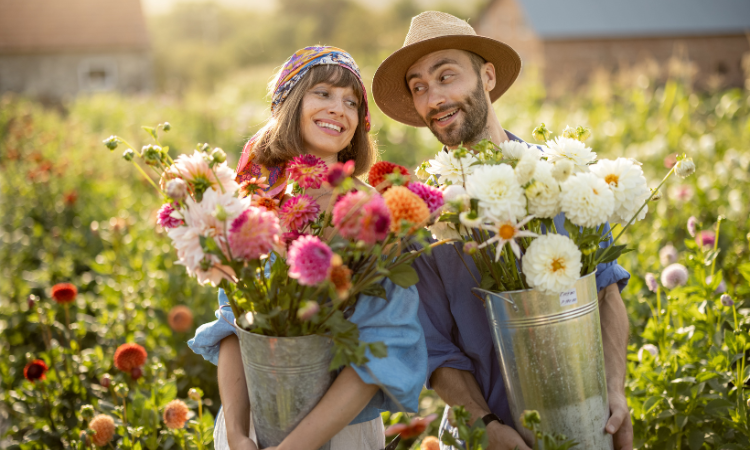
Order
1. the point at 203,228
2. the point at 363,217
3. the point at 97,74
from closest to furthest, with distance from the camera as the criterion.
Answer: the point at 363,217, the point at 203,228, the point at 97,74

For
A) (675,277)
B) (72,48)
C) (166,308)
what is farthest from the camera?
(72,48)

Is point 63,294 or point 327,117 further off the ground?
point 327,117

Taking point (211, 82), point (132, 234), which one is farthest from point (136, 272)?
point (211, 82)

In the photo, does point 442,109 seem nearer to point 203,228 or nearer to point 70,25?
point 203,228

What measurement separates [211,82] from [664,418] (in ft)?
148

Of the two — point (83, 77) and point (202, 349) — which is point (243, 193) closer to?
point (202, 349)

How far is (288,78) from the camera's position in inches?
72.8

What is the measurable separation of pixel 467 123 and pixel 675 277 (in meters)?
0.98

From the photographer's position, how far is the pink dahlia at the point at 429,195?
111 centimetres

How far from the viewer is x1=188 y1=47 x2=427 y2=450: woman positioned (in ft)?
4.18

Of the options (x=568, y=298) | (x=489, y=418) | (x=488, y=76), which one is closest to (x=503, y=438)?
(x=489, y=418)

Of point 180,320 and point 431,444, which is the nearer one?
point 431,444

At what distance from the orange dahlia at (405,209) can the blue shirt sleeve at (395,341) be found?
0.35 metres

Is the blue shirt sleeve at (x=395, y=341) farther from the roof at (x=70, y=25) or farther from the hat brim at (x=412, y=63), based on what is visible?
the roof at (x=70, y=25)
